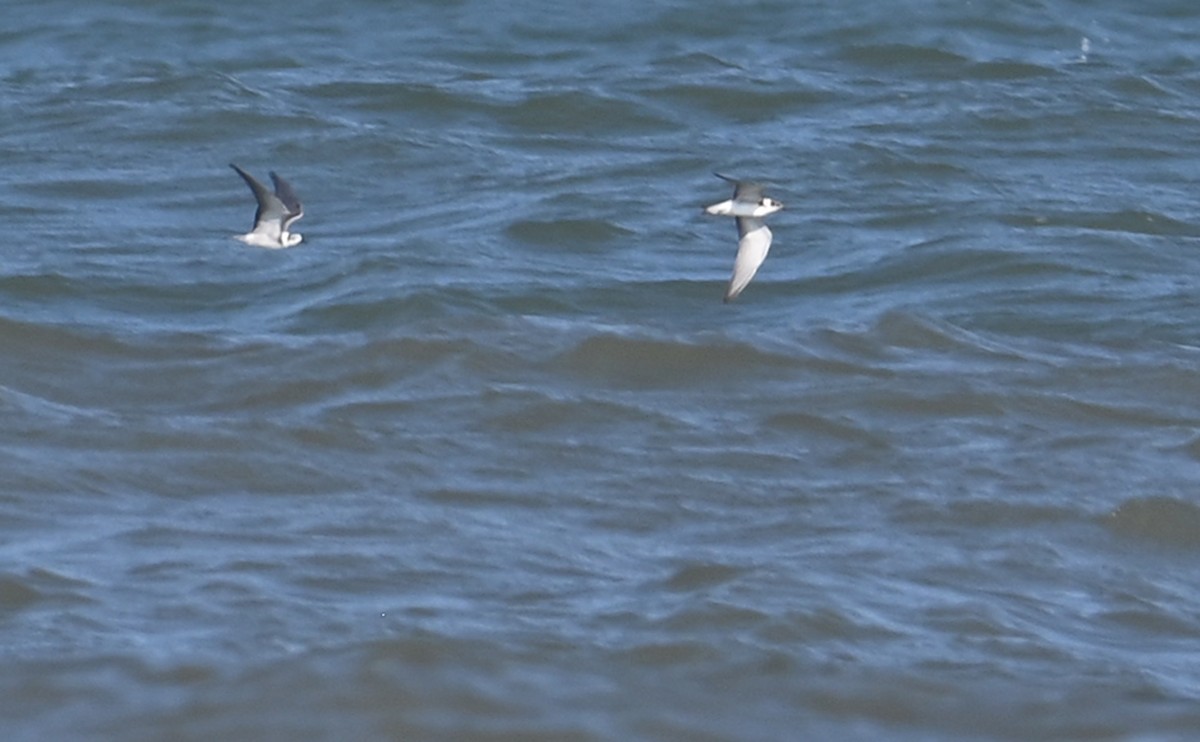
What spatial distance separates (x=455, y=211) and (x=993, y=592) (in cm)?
653

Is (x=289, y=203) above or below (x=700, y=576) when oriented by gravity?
above

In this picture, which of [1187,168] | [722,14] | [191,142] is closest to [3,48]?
[191,142]

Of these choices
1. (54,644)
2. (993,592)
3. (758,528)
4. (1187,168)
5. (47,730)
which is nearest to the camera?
(47,730)

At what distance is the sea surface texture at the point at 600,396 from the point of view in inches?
253

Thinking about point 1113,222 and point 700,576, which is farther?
point 1113,222

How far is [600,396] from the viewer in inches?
362

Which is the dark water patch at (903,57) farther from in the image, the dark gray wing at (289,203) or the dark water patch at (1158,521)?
the dark water patch at (1158,521)

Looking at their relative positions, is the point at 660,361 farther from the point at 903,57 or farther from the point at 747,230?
the point at 903,57

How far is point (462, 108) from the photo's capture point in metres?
15.6

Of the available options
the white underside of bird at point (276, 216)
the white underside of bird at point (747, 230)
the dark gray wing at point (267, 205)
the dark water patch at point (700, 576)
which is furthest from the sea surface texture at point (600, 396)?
the dark gray wing at point (267, 205)

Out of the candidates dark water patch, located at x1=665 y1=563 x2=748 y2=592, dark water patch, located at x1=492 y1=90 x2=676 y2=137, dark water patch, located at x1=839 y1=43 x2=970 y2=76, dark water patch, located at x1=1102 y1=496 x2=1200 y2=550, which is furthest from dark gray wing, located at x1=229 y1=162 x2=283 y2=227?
dark water patch, located at x1=839 y1=43 x2=970 y2=76

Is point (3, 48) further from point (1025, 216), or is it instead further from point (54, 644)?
point (54, 644)

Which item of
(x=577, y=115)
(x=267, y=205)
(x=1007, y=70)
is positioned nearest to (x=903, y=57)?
(x=1007, y=70)

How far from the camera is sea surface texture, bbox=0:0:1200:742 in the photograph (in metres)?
6.42
